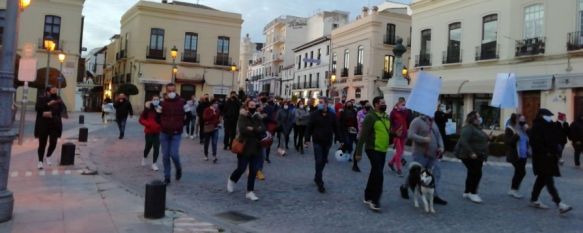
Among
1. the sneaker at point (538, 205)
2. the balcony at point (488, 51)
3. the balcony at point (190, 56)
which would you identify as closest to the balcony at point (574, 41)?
the balcony at point (488, 51)

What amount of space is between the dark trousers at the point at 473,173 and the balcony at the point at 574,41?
1601 centimetres

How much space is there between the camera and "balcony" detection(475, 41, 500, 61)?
1024 inches

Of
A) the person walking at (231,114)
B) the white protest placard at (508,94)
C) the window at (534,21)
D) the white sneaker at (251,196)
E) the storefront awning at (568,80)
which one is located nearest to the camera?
the white sneaker at (251,196)

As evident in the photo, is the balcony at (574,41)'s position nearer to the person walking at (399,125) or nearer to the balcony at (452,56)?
the balcony at (452,56)

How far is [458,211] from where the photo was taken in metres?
7.85

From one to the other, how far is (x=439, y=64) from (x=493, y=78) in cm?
457

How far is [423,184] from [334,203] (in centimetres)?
141

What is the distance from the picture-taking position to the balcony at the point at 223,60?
1829 inches

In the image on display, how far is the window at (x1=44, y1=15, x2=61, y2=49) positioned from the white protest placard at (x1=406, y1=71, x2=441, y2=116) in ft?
116

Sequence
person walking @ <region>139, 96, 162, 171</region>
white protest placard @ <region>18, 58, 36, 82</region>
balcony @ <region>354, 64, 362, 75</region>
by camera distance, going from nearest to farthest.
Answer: white protest placard @ <region>18, 58, 36, 82</region>, person walking @ <region>139, 96, 162, 171</region>, balcony @ <region>354, 64, 362, 75</region>

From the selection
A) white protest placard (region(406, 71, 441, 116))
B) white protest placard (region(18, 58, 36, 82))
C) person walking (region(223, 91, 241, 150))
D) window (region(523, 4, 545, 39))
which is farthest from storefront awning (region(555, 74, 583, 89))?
white protest placard (region(18, 58, 36, 82))

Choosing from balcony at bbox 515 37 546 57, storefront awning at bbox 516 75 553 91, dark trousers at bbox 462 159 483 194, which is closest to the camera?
dark trousers at bbox 462 159 483 194

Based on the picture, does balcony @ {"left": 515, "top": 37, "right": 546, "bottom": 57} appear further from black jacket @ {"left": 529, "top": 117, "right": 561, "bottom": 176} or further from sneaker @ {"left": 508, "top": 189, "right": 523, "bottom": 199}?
black jacket @ {"left": 529, "top": 117, "right": 561, "bottom": 176}

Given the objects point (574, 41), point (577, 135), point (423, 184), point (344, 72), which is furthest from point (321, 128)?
point (344, 72)
